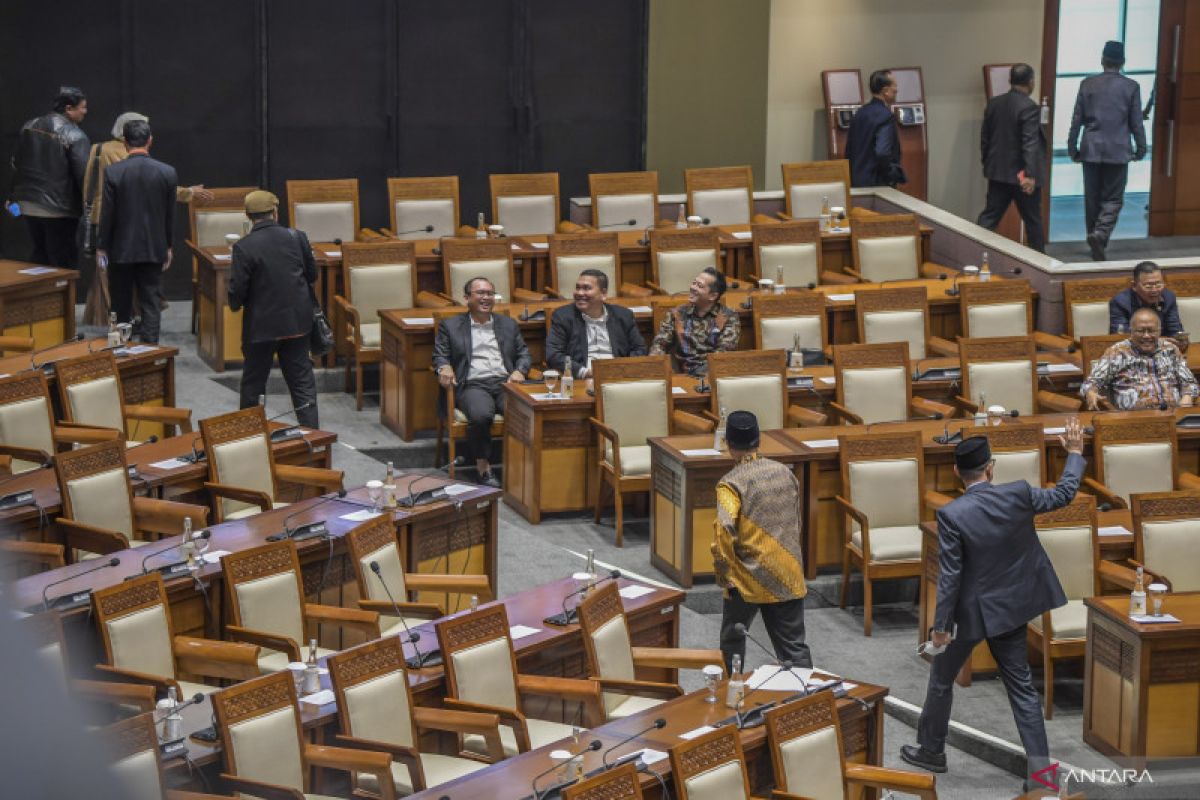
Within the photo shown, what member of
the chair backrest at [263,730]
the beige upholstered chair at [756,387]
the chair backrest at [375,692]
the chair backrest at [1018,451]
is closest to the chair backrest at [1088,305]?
the beige upholstered chair at [756,387]

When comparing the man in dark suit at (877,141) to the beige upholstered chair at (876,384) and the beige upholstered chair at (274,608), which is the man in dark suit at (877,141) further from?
the beige upholstered chair at (274,608)

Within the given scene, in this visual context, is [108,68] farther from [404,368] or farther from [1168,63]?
[1168,63]

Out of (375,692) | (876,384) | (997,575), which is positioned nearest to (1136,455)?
(876,384)

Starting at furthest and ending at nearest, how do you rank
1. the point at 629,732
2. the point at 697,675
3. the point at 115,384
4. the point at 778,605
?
the point at 115,384
the point at 697,675
the point at 778,605
the point at 629,732

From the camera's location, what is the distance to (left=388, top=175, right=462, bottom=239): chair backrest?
1038 cm

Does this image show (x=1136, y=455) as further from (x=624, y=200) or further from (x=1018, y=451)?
(x=624, y=200)

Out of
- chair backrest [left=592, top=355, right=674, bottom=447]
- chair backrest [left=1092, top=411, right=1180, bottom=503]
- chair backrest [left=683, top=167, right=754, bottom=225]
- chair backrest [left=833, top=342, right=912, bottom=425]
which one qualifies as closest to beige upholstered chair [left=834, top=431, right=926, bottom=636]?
chair backrest [left=1092, top=411, right=1180, bottom=503]

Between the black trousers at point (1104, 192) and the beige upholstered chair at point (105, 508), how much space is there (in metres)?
7.03

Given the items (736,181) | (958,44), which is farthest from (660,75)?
(958,44)

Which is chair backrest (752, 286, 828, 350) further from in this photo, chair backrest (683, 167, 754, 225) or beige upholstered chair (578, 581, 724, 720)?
beige upholstered chair (578, 581, 724, 720)

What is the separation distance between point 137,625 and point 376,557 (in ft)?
3.08

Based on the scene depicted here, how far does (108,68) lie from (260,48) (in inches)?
39.9

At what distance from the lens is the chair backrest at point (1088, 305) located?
935cm

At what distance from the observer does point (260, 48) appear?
1114 cm
